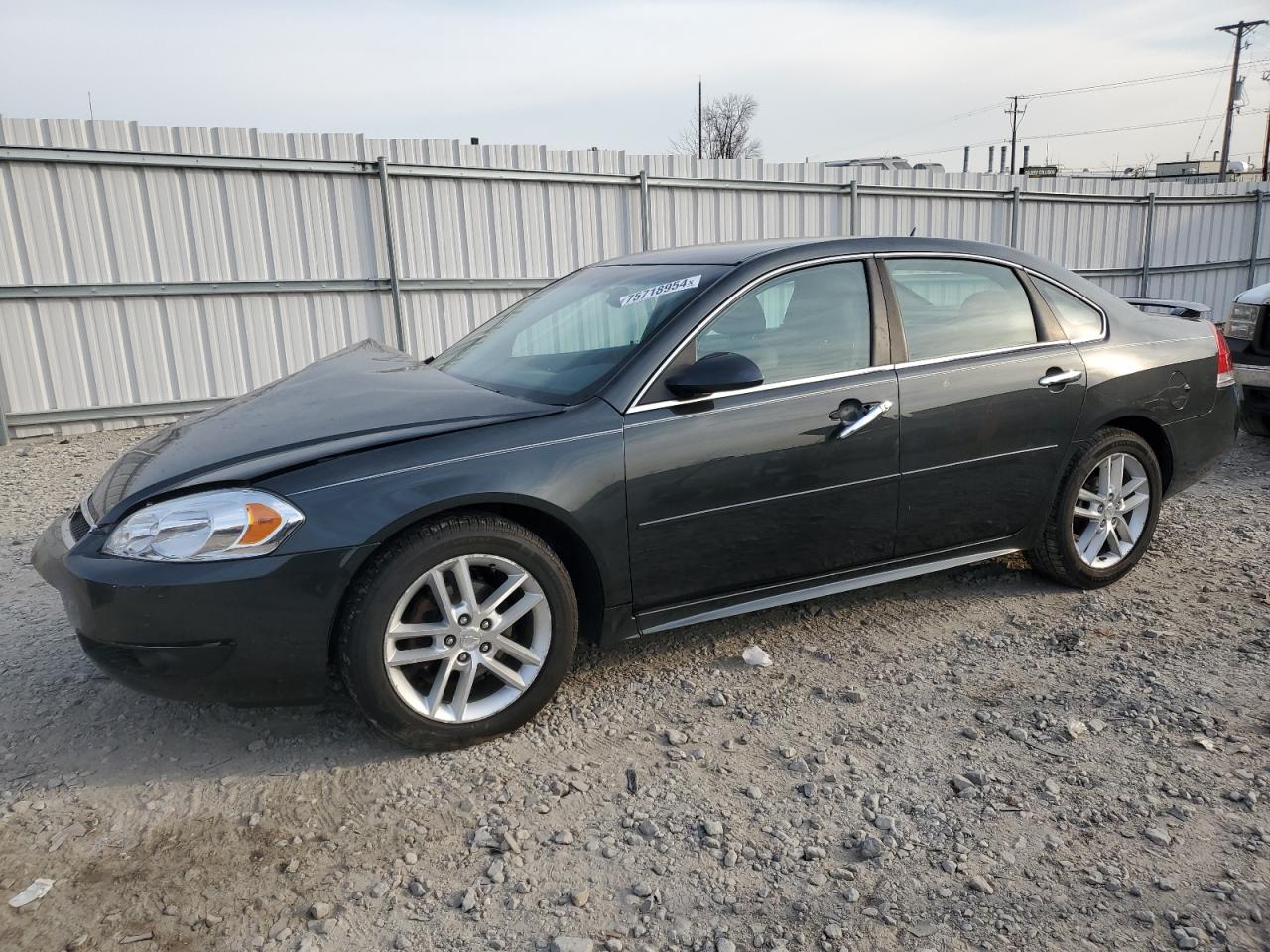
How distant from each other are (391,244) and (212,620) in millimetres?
6984

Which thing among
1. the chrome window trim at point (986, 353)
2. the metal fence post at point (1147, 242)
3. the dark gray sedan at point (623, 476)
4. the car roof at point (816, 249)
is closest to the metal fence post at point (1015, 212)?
the metal fence post at point (1147, 242)

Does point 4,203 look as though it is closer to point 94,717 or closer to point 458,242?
point 458,242

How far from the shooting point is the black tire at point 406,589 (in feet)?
8.79

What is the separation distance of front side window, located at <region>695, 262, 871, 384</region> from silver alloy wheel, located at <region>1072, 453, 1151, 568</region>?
4.62ft

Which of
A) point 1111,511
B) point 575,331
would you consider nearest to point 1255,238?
point 1111,511

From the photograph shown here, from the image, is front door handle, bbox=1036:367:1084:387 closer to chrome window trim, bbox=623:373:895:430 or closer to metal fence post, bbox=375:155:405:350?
chrome window trim, bbox=623:373:895:430

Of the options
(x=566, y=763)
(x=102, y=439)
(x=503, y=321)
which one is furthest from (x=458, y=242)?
(x=566, y=763)

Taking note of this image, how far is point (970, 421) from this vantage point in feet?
11.8

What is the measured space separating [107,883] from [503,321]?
268 cm

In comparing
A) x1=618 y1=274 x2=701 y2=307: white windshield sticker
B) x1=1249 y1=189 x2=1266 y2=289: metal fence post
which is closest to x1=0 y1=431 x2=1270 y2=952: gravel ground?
x1=618 y1=274 x2=701 y2=307: white windshield sticker

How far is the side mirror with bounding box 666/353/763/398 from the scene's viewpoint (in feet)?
9.88

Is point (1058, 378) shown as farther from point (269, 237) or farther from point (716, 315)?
point (269, 237)

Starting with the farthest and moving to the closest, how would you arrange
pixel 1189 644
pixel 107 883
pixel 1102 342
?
pixel 1102 342 → pixel 1189 644 → pixel 107 883

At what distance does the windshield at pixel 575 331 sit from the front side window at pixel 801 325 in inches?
7.3
